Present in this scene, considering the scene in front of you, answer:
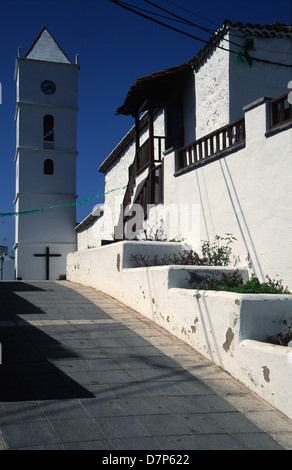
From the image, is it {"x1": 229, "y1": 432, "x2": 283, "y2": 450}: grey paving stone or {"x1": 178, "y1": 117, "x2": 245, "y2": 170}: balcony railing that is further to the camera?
{"x1": 178, "y1": 117, "x2": 245, "y2": 170}: balcony railing

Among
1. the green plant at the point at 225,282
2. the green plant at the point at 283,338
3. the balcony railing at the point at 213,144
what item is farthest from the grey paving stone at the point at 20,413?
the balcony railing at the point at 213,144

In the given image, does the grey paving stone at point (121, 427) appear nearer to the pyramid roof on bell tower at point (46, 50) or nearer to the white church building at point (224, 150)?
the white church building at point (224, 150)

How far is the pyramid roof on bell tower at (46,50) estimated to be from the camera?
101 ft

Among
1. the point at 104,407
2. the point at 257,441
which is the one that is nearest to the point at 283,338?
the point at 257,441

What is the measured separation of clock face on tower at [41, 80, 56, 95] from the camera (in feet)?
101

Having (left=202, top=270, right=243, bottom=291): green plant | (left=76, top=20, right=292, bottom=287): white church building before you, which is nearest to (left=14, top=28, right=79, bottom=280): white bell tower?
(left=76, top=20, right=292, bottom=287): white church building

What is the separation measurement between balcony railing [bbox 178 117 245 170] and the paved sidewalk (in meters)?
3.82

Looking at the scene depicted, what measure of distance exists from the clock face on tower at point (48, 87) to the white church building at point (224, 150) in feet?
51.8

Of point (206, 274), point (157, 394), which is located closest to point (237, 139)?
point (206, 274)

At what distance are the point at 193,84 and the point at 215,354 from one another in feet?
31.1

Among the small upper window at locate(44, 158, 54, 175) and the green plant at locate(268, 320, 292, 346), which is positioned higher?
the small upper window at locate(44, 158, 54, 175)

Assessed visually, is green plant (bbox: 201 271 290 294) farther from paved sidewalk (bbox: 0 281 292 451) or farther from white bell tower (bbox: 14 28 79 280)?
white bell tower (bbox: 14 28 79 280)

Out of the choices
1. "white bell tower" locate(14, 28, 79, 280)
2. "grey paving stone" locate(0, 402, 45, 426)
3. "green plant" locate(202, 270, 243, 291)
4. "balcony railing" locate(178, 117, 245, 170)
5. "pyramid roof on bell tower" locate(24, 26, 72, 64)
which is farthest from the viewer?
"pyramid roof on bell tower" locate(24, 26, 72, 64)
